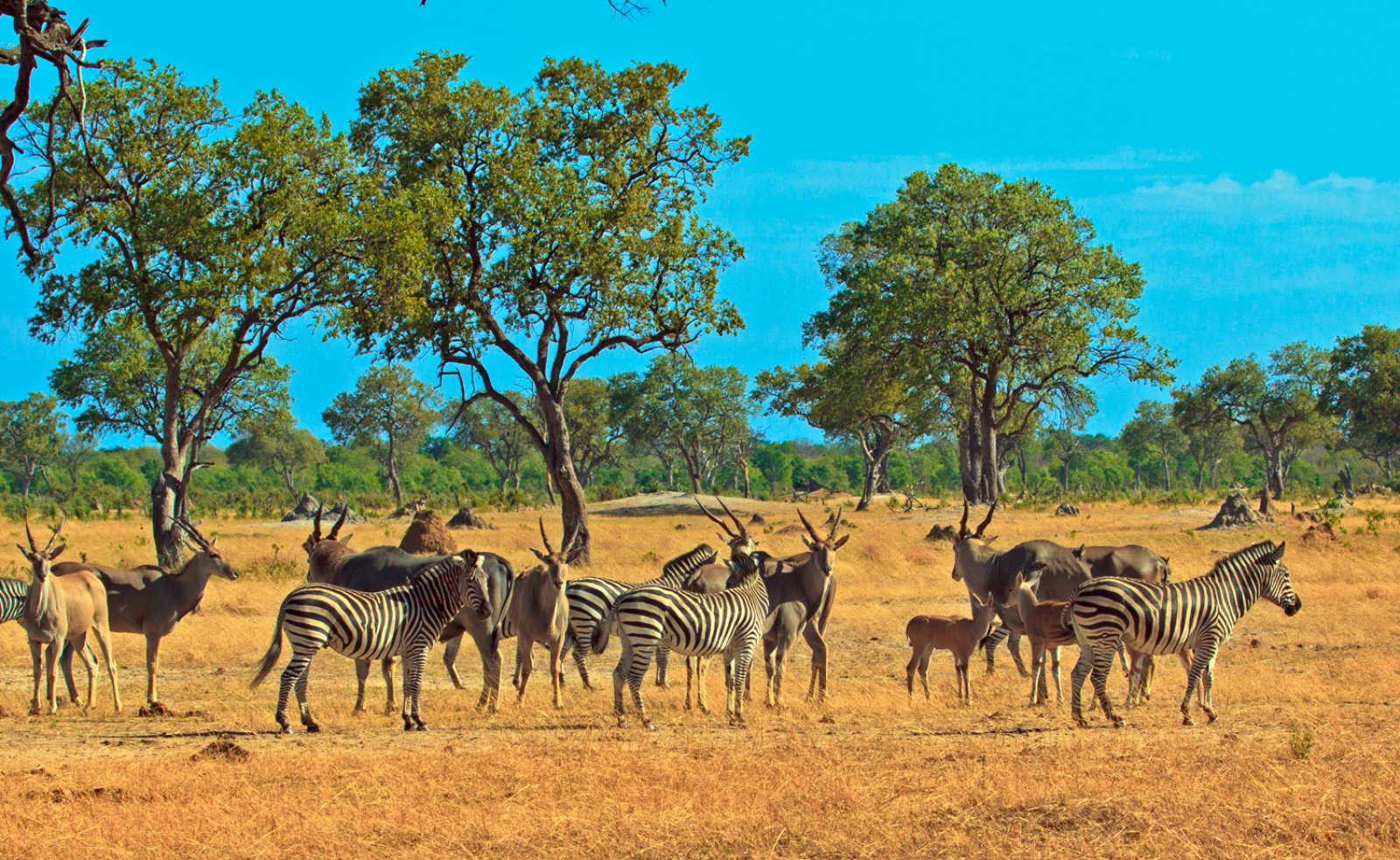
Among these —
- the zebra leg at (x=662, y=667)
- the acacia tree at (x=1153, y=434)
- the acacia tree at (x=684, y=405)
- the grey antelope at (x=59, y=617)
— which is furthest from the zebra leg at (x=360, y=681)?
the acacia tree at (x=1153, y=434)

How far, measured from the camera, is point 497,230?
3167 centimetres

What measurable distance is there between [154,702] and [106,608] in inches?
65.7

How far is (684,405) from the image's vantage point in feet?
282

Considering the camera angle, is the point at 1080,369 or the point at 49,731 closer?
the point at 49,731

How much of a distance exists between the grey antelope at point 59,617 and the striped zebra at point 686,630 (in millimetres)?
5686

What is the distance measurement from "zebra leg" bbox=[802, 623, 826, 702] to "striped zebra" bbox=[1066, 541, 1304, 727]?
117 inches

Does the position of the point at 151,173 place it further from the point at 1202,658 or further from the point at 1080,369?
the point at 1080,369

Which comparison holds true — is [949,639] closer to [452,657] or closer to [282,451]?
[452,657]

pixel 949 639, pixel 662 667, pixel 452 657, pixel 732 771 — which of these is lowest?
pixel 732 771

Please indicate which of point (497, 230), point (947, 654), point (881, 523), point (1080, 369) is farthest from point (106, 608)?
point (1080, 369)

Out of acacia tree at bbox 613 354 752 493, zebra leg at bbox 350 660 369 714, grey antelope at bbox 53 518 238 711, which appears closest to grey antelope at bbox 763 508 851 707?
zebra leg at bbox 350 660 369 714

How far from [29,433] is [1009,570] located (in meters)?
86.8

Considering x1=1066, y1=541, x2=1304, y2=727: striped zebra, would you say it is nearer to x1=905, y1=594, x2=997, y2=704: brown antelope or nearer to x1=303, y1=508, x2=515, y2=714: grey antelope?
x1=905, y1=594, x2=997, y2=704: brown antelope

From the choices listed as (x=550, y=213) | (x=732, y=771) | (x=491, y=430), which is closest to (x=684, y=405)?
(x=491, y=430)
